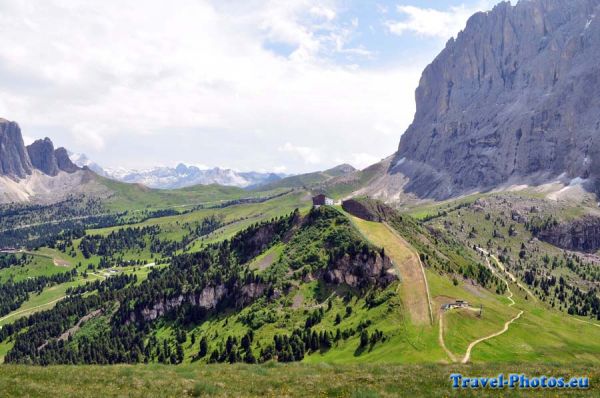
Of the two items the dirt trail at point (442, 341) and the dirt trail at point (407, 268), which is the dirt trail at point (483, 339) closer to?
the dirt trail at point (442, 341)

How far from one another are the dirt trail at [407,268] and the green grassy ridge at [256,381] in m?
71.0

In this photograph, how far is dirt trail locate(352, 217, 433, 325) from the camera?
12669 centimetres

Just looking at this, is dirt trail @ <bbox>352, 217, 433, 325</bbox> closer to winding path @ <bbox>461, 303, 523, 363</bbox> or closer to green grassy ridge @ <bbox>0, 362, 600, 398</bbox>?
winding path @ <bbox>461, 303, 523, 363</bbox>

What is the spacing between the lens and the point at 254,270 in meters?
195

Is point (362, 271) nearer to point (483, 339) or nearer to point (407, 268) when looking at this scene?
point (407, 268)

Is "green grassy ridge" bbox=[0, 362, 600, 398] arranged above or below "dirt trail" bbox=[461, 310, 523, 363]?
above

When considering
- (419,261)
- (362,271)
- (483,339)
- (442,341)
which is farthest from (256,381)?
(419,261)

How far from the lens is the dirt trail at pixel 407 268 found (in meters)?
127

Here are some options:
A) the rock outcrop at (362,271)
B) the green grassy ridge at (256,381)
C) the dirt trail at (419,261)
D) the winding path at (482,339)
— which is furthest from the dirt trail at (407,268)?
the green grassy ridge at (256,381)

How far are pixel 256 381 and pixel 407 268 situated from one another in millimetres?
114989

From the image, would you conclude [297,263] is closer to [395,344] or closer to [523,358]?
[395,344]

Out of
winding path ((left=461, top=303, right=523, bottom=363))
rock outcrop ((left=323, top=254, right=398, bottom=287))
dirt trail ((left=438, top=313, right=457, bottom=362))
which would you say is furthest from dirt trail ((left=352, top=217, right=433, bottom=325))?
winding path ((left=461, top=303, right=523, bottom=363))

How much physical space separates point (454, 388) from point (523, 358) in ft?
229

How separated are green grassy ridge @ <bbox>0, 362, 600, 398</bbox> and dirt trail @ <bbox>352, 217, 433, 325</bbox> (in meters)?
71.0
